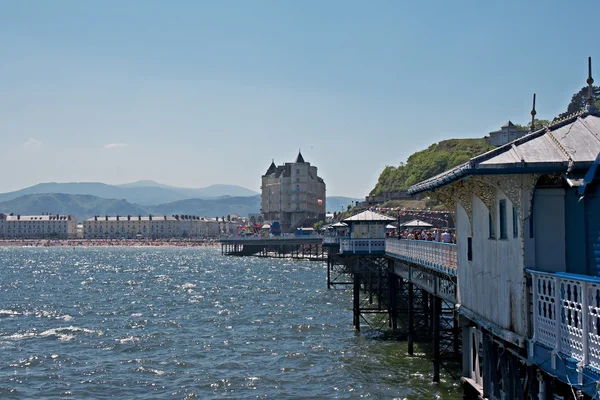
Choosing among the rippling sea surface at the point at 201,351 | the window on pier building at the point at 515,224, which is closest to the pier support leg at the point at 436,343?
the rippling sea surface at the point at 201,351

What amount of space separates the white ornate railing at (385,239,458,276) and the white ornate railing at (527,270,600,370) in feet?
25.4

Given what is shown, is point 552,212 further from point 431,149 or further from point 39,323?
point 431,149

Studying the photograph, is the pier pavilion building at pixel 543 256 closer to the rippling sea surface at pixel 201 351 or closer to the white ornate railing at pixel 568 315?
the white ornate railing at pixel 568 315

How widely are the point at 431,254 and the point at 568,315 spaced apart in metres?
12.1

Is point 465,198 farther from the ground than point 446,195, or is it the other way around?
point 446,195

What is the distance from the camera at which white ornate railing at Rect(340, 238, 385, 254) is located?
3653 cm

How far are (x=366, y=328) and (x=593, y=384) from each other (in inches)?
1102

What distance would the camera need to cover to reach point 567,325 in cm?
1030

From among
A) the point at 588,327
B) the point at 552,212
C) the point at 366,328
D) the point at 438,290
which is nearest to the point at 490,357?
the point at 552,212

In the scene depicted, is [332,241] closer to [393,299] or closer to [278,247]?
[393,299]

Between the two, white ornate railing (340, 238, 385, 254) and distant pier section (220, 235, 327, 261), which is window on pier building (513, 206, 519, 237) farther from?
distant pier section (220, 235, 327, 261)

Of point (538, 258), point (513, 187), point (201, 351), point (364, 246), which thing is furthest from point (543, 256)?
point (364, 246)

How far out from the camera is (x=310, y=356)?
3031 cm

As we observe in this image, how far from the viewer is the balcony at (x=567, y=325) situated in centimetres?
962
